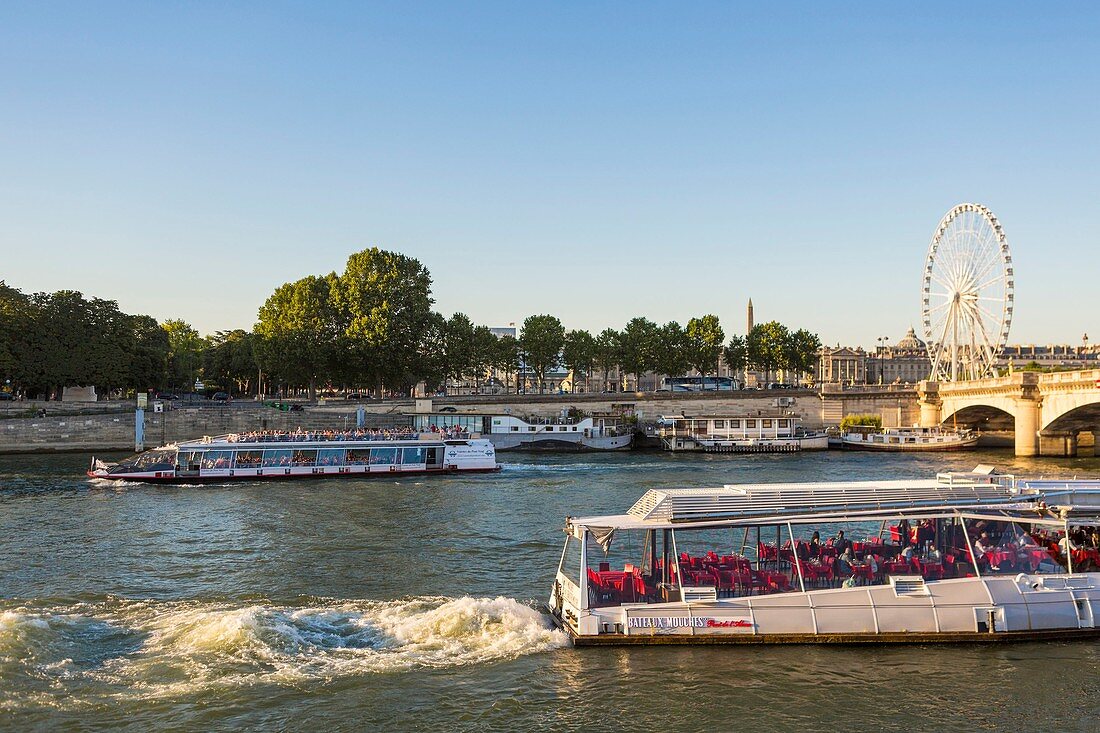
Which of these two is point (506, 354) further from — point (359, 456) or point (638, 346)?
point (359, 456)

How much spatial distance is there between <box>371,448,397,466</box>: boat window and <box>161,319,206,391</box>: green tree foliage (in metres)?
75.0

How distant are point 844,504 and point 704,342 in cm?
11605

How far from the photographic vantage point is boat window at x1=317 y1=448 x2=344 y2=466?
61688 millimetres

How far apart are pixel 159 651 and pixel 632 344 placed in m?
118

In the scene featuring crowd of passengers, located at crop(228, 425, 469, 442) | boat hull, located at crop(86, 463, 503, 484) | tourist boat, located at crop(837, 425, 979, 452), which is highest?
crowd of passengers, located at crop(228, 425, 469, 442)

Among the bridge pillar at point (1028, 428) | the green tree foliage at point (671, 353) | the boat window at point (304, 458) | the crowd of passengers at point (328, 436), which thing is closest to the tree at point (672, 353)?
the green tree foliage at point (671, 353)

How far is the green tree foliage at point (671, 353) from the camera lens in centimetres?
13512

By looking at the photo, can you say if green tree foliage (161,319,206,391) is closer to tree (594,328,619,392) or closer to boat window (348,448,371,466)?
tree (594,328,619,392)

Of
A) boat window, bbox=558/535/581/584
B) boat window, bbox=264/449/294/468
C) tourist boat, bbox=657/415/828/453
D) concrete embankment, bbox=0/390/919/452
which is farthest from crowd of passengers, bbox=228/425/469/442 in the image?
boat window, bbox=558/535/581/584

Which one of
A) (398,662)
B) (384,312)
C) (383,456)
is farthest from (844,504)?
(384,312)

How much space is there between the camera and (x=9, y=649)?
21031 millimetres

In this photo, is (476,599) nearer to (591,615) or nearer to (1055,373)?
(591,615)

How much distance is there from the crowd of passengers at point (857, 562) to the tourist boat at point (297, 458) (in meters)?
42.0

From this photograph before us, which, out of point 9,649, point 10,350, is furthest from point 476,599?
point 10,350
